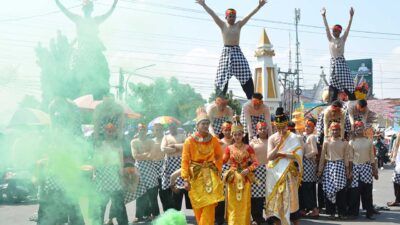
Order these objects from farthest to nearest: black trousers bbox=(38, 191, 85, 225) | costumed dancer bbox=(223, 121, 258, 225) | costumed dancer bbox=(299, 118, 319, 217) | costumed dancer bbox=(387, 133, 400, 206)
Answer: costumed dancer bbox=(387, 133, 400, 206) < costumed dancer bbox=(299, 118, 319, 217) < black trousers bbox=(38, 191, 85, 225) < costumed dancer bbox=(223, 121, 258, 225)

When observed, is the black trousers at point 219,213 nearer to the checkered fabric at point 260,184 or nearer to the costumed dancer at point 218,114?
the checkered fabric at point 260,184

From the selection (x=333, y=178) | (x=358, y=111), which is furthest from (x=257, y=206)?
(x=358, y=111)

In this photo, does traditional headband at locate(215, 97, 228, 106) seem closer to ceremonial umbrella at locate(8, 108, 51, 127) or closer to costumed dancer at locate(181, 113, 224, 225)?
costumed dancer at locate(181, 113, 224, 225)

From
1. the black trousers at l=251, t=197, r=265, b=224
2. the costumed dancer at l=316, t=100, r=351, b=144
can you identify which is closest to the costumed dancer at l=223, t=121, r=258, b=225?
the black trousers at l=251, t=197, r=265, b=224

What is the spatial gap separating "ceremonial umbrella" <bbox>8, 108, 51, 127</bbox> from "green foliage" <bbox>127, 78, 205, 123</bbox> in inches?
91.7

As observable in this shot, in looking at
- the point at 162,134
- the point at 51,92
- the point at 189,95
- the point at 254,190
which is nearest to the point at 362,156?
the point at 254,190

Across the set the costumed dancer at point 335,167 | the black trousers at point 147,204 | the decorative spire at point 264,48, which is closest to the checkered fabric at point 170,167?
the black trousers at point 147,204

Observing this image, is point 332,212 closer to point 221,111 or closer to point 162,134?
point 221,111

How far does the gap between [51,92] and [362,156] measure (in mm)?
5609

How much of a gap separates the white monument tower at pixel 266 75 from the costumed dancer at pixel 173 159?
81.9ft

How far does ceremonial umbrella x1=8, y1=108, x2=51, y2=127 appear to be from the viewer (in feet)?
28.2

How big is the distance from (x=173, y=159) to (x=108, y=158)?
161 centimetres

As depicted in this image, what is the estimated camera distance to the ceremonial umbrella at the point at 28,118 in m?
8.60

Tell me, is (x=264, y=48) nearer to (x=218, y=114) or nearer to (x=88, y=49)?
(x=218, y=114)
